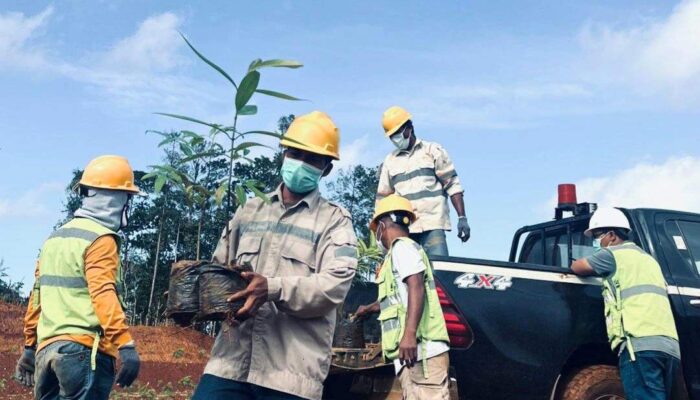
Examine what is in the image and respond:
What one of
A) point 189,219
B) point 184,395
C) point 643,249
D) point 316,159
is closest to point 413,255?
point 316,159

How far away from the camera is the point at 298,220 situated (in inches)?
122

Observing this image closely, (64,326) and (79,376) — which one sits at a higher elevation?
(64,326)

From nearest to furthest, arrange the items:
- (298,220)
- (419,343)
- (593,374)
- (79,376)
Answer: (298,220)
(79,376)
(419,343)
(593,374)

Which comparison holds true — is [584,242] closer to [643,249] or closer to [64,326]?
[643,249]

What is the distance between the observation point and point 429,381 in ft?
14.3

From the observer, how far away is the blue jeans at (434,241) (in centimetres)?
625

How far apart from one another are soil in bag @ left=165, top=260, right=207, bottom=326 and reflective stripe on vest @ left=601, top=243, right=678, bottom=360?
3218 millimetres

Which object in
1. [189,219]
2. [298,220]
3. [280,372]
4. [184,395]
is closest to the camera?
[280,372]

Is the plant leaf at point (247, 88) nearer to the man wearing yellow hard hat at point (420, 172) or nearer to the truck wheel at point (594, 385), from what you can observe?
the truck wheel at point (594, 385)

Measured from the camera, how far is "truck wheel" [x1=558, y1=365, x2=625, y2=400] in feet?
16.5

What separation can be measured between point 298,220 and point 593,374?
9.61ft

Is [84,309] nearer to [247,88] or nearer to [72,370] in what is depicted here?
[72,370]

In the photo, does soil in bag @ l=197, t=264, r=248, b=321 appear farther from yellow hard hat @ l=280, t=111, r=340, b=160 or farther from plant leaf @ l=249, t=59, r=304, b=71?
plant leaf @ l=249, t=59, r=304, b=71

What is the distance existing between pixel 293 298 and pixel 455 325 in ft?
6.77
